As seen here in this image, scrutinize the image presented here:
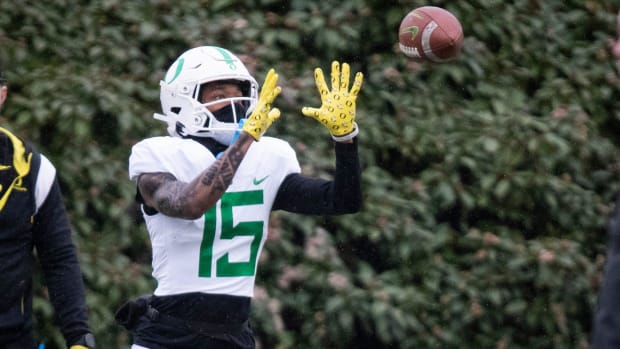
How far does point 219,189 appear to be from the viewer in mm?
3504

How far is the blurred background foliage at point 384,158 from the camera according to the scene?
5730 mm

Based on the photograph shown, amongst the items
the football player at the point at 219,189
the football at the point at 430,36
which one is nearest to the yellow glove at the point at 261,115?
the football player at the point at 219,189

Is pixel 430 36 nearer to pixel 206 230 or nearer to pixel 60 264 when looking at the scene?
pixel 206 230

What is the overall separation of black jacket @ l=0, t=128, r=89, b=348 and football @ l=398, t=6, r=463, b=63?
168cm

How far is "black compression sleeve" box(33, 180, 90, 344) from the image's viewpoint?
363 centimetres

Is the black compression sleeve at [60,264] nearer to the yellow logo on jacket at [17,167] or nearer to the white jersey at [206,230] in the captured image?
the yellow logo on jacket at [17,167]

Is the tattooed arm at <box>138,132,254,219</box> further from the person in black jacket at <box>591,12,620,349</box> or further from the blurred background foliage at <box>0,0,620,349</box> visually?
the blurred background foliage at <box>0,0,620,349</box>

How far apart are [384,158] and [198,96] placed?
8.62 ft

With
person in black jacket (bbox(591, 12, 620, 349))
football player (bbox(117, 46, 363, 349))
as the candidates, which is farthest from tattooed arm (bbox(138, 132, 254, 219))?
person in black jacket (bbox(591, 12, 620, 349))

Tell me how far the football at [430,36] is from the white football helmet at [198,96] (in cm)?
94

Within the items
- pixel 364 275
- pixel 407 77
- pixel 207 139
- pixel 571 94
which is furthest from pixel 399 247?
pixel 207 139

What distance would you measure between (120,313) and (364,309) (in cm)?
229

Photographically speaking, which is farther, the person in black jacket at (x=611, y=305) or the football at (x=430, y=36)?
the football at (x=430, y=36)

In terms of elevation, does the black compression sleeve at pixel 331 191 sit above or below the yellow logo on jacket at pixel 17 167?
below
